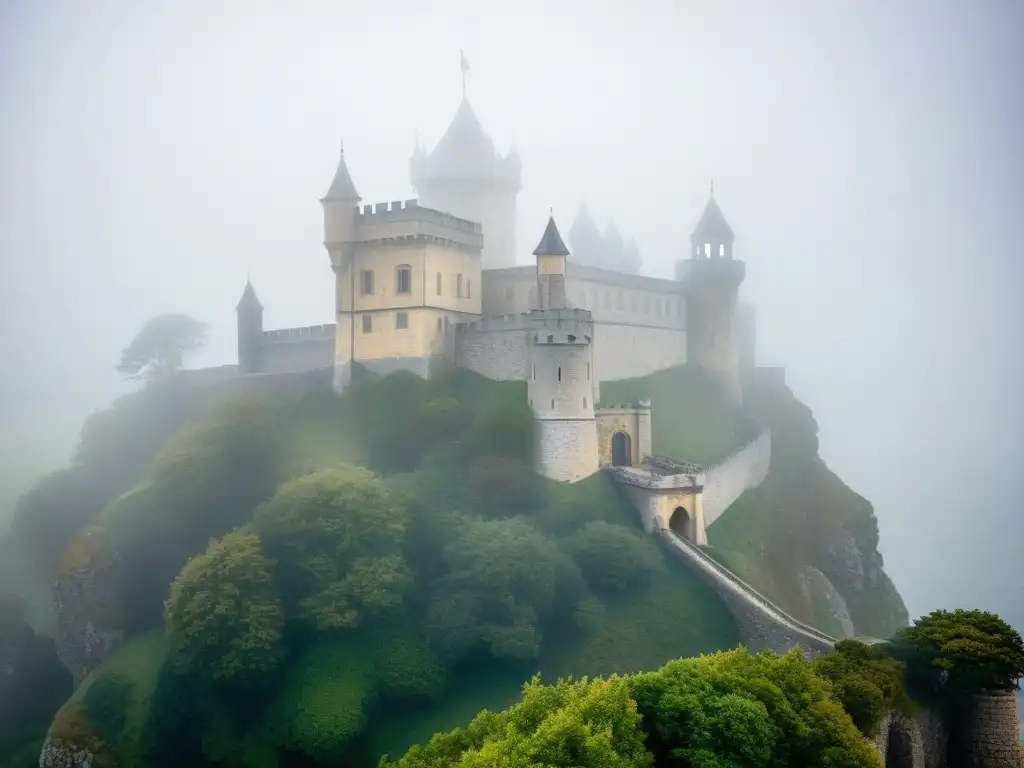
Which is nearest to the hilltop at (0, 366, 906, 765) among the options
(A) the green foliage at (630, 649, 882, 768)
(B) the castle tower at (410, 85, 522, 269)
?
(A) the green foliage at (630, 649, 882, 768)

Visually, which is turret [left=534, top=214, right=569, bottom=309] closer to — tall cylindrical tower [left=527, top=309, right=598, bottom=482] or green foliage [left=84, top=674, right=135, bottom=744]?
tall cylindrical tower [left=527, top=309, right=598, bottom=482]

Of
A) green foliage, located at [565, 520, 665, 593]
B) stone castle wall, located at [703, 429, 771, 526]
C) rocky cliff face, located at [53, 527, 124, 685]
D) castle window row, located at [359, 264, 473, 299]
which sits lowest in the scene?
rocky cliff face, located at [53, 527, 124, 685]

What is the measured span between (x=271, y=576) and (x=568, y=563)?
12453 mm

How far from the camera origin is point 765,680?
29875 millimetres

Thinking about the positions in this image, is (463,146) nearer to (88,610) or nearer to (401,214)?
(401,214)

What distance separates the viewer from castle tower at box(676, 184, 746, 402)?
71375 mm

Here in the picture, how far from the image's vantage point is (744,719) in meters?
28.0

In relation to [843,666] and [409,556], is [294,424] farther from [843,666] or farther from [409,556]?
[843,666]

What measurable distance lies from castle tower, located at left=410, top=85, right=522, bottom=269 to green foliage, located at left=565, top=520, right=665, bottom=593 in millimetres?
31821

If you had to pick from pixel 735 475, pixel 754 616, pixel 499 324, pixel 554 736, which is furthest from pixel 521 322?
pixel 554 736

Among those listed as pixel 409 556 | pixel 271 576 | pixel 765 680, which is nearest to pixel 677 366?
pixel 409 556

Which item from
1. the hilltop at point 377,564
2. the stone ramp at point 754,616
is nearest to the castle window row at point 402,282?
the hilltop at point 377,564

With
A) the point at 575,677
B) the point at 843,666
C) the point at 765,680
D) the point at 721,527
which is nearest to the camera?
the point at 765,680

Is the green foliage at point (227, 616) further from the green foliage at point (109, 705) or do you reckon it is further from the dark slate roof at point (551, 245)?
the dark slate roof at point (551, 245)
